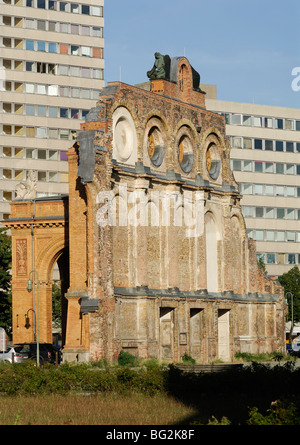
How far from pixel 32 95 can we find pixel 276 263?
107 ft

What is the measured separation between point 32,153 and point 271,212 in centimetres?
2755

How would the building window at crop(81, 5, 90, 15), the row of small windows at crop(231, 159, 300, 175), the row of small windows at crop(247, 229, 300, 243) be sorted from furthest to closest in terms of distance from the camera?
the row of small windows at crop(247, 229, 300, 243)
the row of small windows at crop(231, 159, 300, 175)
the building window at crop(81, 5, 90, 15)

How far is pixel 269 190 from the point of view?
379 ft

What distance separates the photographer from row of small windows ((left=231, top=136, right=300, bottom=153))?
4483 inches

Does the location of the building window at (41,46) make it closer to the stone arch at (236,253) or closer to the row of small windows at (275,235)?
the row of small windows at (275,235)

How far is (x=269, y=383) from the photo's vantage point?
123 feet

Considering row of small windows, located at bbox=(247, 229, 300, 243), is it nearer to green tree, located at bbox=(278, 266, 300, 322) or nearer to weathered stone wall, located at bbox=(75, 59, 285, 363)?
green tree, located at bbox=(278, 266, 300, 322)

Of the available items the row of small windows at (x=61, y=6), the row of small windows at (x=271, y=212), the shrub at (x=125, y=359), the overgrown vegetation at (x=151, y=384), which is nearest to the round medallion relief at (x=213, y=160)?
the shrub at (x=125, y=359)

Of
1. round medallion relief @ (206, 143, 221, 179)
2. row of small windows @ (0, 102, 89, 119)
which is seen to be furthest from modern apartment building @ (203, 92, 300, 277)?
round medallion relief @ (206, 143, 221, 179)

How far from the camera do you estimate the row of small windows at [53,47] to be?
10594 cm

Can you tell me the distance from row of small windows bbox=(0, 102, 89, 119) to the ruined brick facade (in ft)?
138

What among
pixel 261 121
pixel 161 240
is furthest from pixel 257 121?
pixel 161 240
